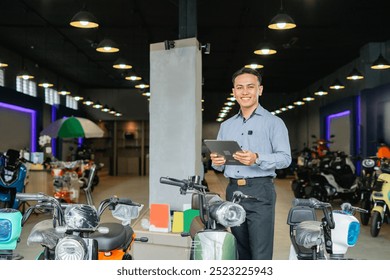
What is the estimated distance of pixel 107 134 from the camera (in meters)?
23.8

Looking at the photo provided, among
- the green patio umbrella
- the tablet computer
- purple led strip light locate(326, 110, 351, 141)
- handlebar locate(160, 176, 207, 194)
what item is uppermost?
purple led strip light locate(326, 110, 351, 141)

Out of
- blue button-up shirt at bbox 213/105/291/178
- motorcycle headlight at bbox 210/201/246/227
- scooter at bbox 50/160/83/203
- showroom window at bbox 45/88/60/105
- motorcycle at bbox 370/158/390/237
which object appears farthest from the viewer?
showroom window at bbox 45/88/60/105

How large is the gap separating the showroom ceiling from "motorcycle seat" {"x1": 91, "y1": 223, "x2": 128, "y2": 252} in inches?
149

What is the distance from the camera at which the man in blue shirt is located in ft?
9.29

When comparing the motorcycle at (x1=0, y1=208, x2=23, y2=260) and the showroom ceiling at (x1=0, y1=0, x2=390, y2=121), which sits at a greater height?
the showroom ceiling at (x1=0, y1=0, x2=390, y2=121)

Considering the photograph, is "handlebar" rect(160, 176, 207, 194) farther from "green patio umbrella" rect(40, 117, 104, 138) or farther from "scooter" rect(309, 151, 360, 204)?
"green patio umbrella" rect(40, 117, 104, 138)

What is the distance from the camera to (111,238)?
3018 mm

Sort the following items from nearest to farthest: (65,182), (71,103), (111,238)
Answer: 1. (111,238)
2. (65,182)
3. (71,103)

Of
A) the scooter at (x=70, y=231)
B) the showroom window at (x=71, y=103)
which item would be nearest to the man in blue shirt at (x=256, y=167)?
the scooter at (x=70, y=231)

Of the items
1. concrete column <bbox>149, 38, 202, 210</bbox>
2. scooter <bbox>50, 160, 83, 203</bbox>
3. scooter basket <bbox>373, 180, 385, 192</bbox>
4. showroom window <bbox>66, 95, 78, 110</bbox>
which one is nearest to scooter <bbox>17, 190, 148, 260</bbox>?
concrete column <bbox>149, 38, 202, 210</bbox>

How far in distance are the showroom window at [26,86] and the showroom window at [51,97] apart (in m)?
1.31

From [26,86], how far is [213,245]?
580 inches

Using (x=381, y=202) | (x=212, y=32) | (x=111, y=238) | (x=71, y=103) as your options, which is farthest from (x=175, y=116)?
(x=71, y=103)

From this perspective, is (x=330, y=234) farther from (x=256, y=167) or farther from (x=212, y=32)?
(x=212, y=32)
